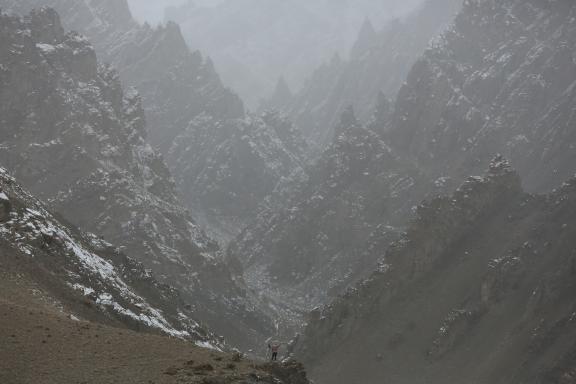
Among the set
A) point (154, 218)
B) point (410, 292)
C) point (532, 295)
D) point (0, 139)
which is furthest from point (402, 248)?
point (0, 139)

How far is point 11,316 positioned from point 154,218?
132853mm

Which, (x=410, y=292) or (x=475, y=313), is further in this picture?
(x=410, y=292)

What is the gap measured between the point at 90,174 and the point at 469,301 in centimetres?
9324

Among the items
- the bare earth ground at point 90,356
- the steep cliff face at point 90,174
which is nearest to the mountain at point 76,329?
the bare earth ground at point 90,356

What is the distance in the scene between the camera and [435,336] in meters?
130

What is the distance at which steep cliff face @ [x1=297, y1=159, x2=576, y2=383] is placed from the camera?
4464 inches

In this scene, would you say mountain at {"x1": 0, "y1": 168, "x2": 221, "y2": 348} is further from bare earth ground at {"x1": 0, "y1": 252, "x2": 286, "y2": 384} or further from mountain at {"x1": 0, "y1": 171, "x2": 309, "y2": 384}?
bare earth ground at {"x1": 0, "y1": 252, "x2": 286, "y2": 384}

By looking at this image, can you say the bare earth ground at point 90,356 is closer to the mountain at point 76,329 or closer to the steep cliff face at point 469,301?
the mountain at point 76,329

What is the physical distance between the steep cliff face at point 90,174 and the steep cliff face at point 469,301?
34.5 metres

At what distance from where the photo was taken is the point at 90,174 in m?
180

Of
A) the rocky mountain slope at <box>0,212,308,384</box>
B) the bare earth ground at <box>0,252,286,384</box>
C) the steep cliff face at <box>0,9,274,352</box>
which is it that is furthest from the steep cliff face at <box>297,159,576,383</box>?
the bare earth ground at <box>0,252,286,384</box>

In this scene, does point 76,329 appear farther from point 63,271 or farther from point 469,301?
point 469,301

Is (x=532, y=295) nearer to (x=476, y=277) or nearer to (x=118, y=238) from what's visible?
(x=476, y=277)

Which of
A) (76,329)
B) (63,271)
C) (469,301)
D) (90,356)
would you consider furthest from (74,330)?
(469,301)
